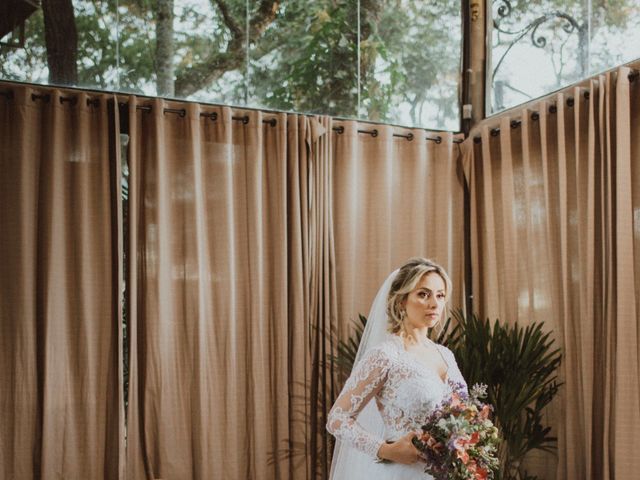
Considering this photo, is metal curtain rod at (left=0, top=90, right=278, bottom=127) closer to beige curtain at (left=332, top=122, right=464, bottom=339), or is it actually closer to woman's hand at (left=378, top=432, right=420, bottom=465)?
beige curtain at (left=332, top=122, right=464, bottom=339)

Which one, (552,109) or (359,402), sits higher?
(552,109)

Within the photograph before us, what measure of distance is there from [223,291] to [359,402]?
5.02 feet

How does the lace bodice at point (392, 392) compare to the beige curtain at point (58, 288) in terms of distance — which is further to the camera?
the beige curtain at point (58, 288)

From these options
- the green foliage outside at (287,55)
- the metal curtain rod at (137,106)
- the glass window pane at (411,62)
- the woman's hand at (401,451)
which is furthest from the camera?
the glass window pane at (411,62)

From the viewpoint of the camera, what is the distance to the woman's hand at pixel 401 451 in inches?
103

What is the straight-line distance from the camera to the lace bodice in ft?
9.18

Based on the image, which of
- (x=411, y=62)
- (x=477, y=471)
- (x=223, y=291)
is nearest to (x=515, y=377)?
(x=477, y=471)

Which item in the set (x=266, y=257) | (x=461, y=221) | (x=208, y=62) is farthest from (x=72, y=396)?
(x=461, y=221)

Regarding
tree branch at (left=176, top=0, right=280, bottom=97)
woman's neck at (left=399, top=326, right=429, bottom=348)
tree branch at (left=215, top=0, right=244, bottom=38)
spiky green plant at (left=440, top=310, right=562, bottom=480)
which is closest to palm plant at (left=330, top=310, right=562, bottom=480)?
spiky green plant at (left=440, top=310, right=562, bottom=480)

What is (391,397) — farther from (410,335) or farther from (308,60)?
(308,60)

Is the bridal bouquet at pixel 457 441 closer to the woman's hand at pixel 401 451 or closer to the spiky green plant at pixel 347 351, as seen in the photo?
the woman's hand at pixel 401 451

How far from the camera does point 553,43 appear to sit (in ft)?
14.0

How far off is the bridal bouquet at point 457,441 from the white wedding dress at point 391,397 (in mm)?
257

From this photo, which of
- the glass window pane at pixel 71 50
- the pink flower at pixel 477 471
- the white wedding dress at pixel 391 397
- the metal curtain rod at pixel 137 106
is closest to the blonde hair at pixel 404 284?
the white wedding dress at pixel 391 397
